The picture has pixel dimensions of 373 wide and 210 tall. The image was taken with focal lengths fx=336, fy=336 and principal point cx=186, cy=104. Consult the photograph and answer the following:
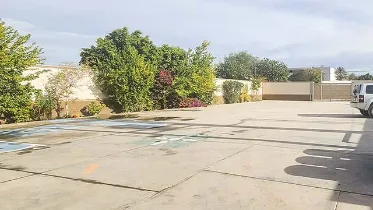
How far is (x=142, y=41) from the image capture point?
2794 cm

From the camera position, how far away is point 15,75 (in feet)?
48.6

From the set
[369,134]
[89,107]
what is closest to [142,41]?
[89,107]

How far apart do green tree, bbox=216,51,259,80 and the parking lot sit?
4687cm

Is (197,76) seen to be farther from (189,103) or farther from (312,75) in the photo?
(312,75)

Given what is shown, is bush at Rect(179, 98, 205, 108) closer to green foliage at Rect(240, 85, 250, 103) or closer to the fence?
green foliage at Rect(240, 85, 250, 103)

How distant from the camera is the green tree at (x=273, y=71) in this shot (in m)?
59.8

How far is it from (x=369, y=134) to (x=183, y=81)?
53.0ft

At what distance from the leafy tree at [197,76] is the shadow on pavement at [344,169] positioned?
17791 mm

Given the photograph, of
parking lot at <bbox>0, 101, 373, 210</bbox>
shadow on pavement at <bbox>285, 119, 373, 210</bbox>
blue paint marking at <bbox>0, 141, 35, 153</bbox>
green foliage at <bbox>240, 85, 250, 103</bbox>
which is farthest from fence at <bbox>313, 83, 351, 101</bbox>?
blue paint marking at <bbox>0, 141, 35, 153</bbox>

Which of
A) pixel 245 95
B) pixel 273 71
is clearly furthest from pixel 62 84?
pixel 273 71

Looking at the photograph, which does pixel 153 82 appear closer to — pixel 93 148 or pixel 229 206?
pixel 93 148

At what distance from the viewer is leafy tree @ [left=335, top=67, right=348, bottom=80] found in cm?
8894

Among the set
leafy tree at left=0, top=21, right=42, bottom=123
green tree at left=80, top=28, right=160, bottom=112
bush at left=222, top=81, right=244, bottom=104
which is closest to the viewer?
leafy tree at left=0, top=21, right=42, bottom=123

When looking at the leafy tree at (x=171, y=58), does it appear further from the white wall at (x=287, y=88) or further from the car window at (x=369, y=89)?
the white wall at (x=287, y=88)
